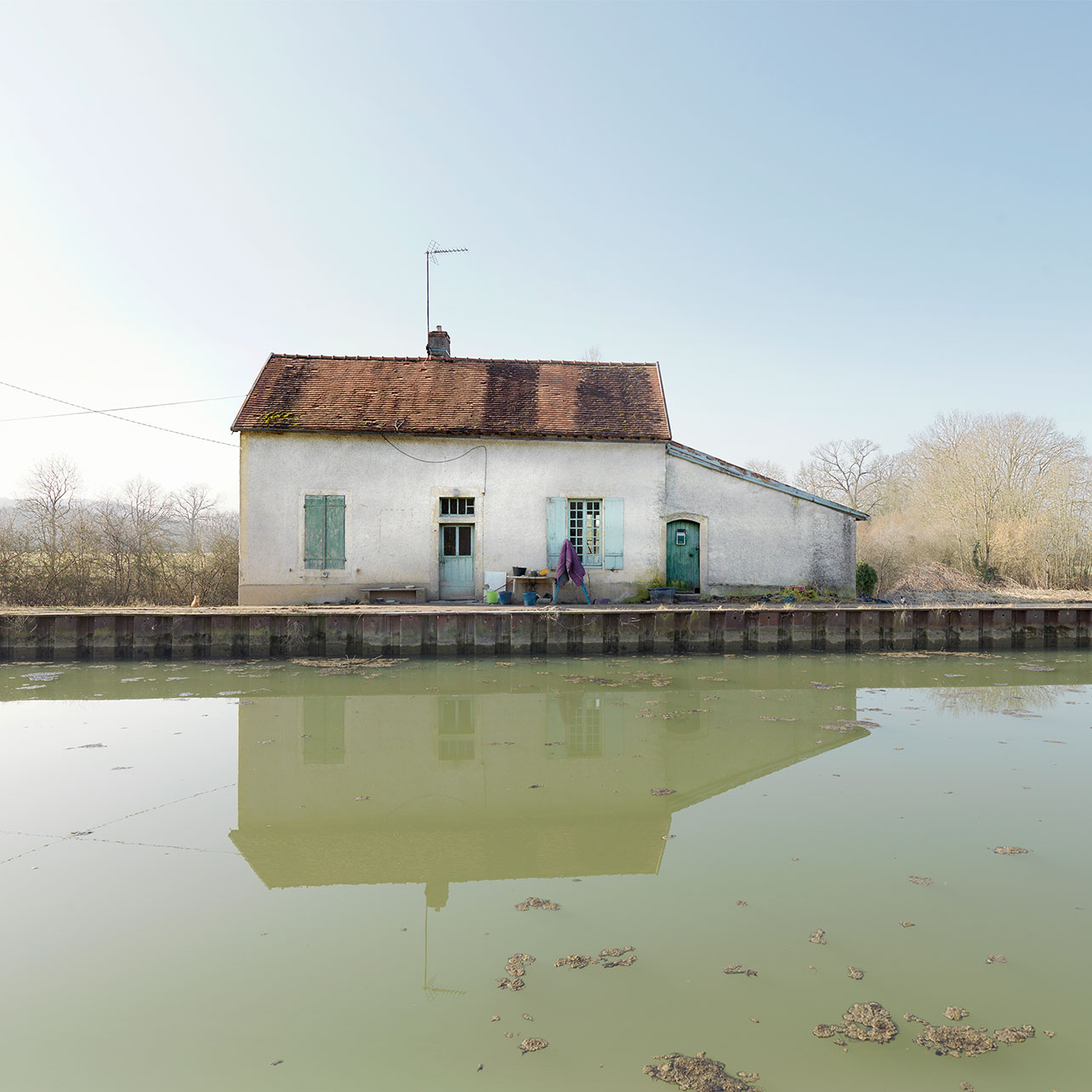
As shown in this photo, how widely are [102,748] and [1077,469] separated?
26447mm

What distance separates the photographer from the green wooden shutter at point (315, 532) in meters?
15.5

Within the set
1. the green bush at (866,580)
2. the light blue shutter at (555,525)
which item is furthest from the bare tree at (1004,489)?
the light blue shutter at (555,525)

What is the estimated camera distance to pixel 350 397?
16469 mm

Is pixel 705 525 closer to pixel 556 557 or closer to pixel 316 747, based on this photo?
pixel 556 557

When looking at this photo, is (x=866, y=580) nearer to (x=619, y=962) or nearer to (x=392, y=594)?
(x=392, y=594)

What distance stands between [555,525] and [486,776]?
9888mm

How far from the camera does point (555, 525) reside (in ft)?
52.4

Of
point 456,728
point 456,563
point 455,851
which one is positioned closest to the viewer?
point 455,851

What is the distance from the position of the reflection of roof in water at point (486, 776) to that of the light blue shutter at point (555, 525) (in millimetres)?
6492

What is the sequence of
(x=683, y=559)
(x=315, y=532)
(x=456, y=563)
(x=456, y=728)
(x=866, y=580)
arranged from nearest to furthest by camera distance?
(x=456, y=728) → (x=315, y=532) → (x=456, y=563) → (x=683, y=559) → (x=866, y=580)

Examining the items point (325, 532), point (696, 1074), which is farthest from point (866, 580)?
point (696, 1074)

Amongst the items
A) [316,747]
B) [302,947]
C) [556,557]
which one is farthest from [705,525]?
[302,947]

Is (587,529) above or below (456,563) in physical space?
above

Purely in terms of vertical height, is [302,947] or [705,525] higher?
[705,525]
